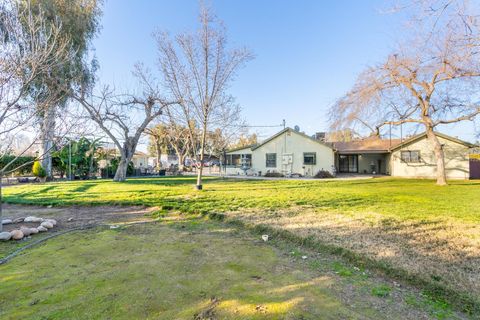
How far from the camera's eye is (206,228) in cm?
536

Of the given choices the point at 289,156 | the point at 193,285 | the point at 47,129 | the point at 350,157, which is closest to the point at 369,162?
the point at 350,157

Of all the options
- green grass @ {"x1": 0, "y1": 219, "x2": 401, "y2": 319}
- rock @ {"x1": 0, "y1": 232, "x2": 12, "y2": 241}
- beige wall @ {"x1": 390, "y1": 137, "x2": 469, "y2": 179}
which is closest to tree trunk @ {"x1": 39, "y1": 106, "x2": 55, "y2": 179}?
rock @ {"x1": 0, "y1": 232, "x2": 12, "y2": 241}

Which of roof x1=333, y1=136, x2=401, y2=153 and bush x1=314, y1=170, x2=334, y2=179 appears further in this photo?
roof x1=333, y1=136, x2=401, y2=153

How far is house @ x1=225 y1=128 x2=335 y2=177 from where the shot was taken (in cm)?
2081

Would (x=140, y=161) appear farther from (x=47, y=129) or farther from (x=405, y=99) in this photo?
(x=47, y=129)

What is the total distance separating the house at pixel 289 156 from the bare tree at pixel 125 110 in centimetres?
1061

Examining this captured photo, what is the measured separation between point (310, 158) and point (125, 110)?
49.9 feet

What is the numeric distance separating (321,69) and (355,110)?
376 centimetres

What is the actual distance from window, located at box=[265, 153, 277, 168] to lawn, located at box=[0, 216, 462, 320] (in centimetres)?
1860

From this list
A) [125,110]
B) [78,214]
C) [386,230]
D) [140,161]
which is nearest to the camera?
[386,230]

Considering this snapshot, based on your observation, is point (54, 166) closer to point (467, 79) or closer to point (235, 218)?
point (235, 218)

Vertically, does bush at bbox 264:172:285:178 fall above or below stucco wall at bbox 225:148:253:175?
below

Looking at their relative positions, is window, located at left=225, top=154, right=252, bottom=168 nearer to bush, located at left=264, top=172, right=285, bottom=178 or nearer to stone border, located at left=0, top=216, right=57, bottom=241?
bush, located at left=264, top=172, right=285, bottom=178

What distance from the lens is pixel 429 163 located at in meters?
18.8
